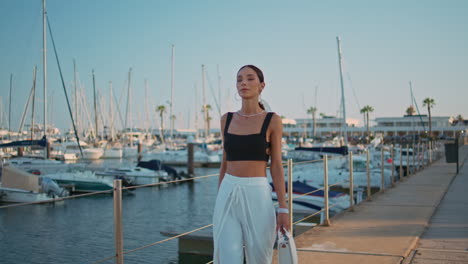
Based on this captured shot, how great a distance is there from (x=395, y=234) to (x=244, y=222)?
438cm

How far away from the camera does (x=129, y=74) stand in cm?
5559

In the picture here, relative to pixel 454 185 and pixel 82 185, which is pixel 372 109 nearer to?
pixel 82 185

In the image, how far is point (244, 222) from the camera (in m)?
2.55

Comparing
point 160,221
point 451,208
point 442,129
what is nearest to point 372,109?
point 442,129

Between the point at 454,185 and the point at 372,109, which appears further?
the point at 372,109

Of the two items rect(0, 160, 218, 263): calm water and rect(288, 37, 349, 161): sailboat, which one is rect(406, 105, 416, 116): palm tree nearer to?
rect(288, 37, 349, 161): sailboat

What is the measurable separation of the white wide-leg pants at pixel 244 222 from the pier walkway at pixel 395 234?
2.58 metres

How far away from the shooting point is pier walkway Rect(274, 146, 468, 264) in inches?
201

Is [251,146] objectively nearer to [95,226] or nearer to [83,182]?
[95,226]

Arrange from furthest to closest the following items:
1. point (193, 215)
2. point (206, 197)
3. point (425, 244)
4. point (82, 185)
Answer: point (82, 185) → point (206, 197) → point (193, 215) → point (425, 244)

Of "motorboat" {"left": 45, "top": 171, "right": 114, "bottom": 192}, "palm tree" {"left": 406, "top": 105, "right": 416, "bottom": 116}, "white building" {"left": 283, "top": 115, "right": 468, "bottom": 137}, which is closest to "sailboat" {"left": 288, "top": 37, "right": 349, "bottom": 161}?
"motorboat" {"left": 45, "top": 171, "right": 114, "bottom": 192}

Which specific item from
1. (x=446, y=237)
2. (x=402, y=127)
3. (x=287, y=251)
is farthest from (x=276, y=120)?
(x=402, y=127)

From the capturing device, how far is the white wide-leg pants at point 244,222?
2.53 meters

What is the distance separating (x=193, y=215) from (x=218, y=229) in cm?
1810
